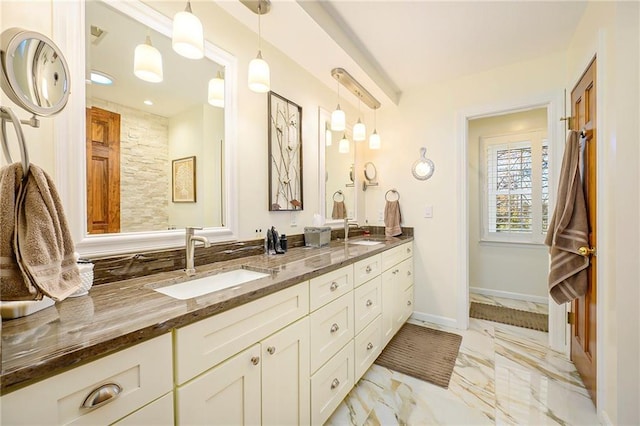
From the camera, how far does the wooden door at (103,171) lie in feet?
3.65

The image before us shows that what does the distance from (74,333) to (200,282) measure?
0.66m

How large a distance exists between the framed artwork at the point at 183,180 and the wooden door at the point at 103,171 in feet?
0.78

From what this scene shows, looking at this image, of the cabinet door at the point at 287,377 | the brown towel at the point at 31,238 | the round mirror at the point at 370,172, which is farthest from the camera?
the round mirror at the point at 370,172

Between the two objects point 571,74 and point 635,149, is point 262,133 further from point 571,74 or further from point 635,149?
point 571,74

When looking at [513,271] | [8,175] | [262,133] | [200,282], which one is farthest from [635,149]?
[513,271]

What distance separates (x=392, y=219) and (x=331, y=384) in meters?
1.85

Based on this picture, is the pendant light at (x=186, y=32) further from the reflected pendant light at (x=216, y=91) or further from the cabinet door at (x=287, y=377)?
the cabinet door at (x=287, y=377)

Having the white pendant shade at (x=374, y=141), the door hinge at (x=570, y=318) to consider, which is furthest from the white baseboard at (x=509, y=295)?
the white pendant shade at (x=374, y=141)

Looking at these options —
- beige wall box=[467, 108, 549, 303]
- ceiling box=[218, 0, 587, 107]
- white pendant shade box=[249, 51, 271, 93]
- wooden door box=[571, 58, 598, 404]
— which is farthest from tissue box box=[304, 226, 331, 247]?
beige wall box=[467, 108, 549, 303]

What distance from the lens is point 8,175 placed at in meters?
0.67

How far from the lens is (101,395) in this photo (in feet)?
2.04

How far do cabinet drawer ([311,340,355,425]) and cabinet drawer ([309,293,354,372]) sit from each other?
0.17 ft

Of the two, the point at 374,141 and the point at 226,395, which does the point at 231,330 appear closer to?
the point at 226,395

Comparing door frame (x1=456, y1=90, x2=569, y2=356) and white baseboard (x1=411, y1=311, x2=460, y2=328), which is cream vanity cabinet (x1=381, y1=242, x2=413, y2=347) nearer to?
white baseboard (x1=411, y1=311, x2=460, y2=328)
